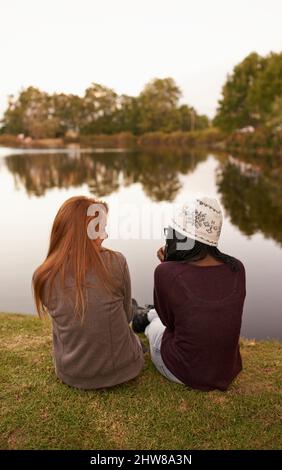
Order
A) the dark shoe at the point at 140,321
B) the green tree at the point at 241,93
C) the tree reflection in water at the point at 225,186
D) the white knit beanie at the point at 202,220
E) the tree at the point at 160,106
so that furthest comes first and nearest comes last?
the tree at the point at 160,106 → the green tree at the point at 241,93 → the tree reflection in water at the point at 225,186 → the dark shoe at the point at 140,321 → the white knit beanie at the point at 202,220

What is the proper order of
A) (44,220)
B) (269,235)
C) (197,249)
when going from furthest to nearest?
(44,220) → (269,235) → (197,249)

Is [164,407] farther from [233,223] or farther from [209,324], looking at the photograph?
[233,223]

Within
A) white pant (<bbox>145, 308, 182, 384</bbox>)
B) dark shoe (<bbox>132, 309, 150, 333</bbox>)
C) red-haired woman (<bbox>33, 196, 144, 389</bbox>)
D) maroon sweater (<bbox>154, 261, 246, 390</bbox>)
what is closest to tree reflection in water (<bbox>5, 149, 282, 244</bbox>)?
dark shoe (<bbox>132, 309, 150, 333</bbox>)

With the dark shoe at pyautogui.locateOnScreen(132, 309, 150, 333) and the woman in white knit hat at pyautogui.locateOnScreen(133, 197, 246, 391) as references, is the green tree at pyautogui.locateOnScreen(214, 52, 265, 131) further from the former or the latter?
the woman in white knit hat at pyautogui.locateOnScreen(133, 197, 246, 391)

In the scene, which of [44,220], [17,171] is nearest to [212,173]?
[17,171]

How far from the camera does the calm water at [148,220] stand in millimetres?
6008

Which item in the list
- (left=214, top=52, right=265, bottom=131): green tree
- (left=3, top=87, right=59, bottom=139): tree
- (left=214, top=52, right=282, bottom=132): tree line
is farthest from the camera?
(left=3, top=87, right=59, bottom=139): tree

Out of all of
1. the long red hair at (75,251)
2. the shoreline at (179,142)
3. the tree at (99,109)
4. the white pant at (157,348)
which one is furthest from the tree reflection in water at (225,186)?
the tree at (99,109)

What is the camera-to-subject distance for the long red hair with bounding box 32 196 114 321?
2.82 m

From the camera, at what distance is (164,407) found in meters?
3.01

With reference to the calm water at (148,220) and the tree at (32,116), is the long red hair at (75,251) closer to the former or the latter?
the calm water at (148,220)

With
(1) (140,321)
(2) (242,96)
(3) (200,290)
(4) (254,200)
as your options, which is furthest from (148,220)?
(2) (242,96)

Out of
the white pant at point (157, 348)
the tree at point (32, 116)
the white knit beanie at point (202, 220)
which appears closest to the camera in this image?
the white knit beanie at point (202, 220)

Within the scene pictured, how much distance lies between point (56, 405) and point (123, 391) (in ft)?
1.53
